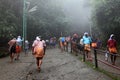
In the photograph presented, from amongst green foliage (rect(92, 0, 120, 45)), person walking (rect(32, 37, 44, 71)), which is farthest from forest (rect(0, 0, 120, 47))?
person walking (rect(32, 37, 44, 71))

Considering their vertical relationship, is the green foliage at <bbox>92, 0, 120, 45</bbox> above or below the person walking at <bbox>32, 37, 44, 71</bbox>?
above

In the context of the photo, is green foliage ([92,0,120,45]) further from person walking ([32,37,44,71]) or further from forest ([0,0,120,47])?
Answer: person walking ([32,37,44,71])

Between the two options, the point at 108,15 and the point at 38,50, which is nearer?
the point at 38,50

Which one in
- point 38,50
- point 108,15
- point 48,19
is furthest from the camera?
point 48,19

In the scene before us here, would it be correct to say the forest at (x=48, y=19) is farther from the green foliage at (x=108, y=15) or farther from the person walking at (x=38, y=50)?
the person walking at (x=38, y=50)

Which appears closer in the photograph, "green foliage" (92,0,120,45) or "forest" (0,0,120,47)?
"green foliage" (92,0,120,45)

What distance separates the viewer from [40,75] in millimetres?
11172

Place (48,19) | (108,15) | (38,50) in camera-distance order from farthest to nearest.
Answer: (48,19), (108,15), (38,50)

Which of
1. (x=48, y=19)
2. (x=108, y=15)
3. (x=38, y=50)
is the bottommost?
(x=38, y=50)

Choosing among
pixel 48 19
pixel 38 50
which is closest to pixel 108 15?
pixel 38 50

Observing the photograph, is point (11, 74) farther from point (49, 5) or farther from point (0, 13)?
point (49, 5)

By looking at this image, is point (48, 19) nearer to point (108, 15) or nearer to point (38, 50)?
point (108, 15)

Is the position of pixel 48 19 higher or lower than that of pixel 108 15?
higher

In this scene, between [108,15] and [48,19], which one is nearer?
[108,15]
